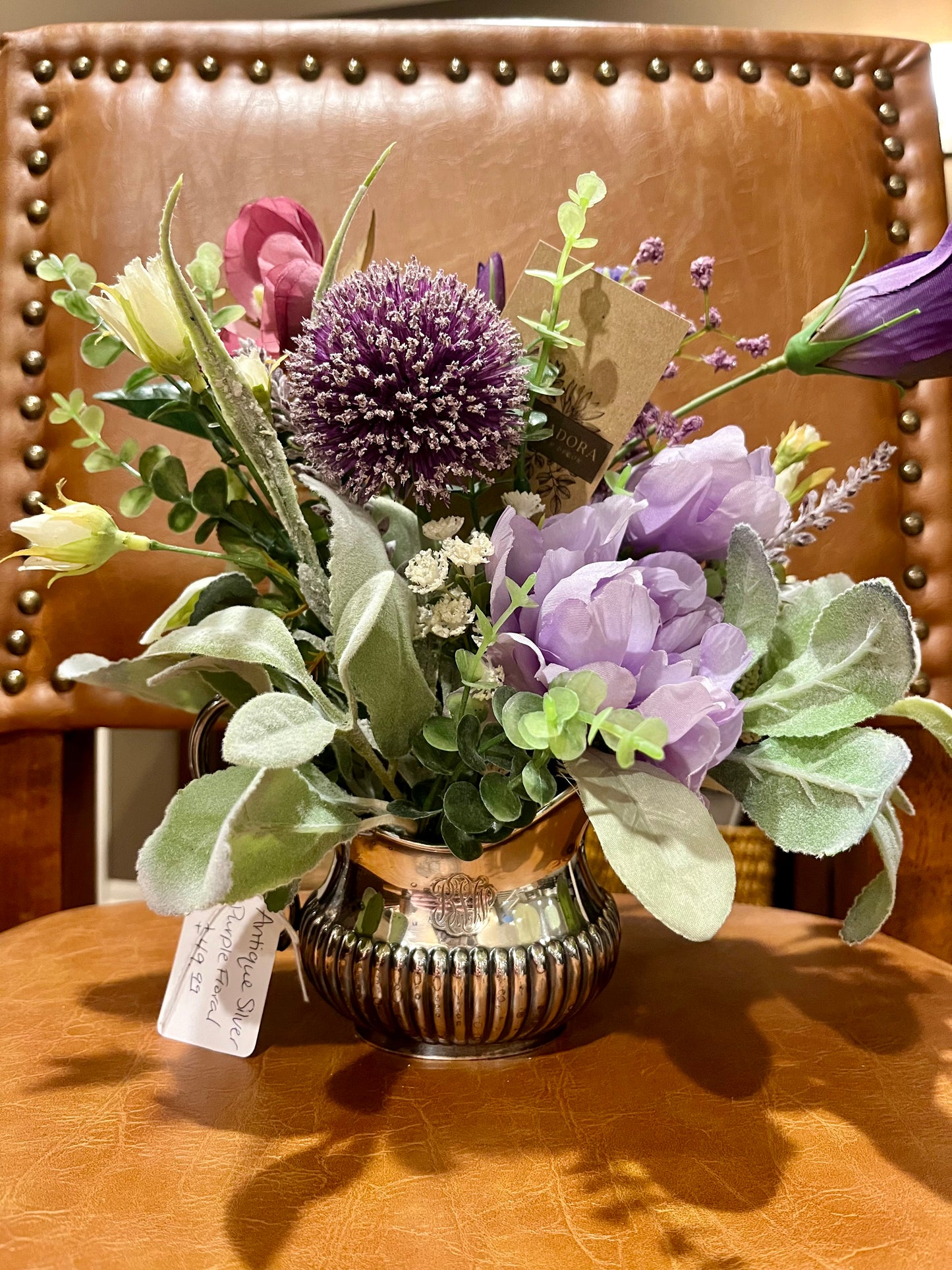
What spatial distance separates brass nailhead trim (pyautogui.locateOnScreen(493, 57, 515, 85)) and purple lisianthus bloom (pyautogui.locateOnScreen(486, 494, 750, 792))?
467mm

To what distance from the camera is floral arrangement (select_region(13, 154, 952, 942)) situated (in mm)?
344

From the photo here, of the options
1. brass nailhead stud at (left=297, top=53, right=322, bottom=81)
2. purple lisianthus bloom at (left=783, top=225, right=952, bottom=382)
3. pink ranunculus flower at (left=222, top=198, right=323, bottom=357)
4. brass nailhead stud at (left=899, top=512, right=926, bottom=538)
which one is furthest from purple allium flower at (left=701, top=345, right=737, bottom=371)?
brass nailhead stud at (left=297, top=53, right=322, bottom=81)

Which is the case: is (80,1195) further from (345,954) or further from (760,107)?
(760,107)

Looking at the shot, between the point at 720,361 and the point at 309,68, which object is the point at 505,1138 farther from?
the point at 309,68

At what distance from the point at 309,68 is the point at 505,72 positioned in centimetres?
14

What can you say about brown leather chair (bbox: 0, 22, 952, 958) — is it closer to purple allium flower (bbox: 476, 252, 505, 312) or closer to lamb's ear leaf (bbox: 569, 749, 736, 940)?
purple allium flower (bbox: 476, 252, 505, 312)

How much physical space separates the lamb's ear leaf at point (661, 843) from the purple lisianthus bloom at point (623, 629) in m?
0.02

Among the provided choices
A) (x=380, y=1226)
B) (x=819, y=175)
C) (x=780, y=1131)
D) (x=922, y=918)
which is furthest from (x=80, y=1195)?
(x=819, y=175)

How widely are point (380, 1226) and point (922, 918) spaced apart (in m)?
0.53

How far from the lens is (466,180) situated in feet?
2.35

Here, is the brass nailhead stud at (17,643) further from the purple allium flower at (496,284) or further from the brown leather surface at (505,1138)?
the purple allium flower at (496,284)

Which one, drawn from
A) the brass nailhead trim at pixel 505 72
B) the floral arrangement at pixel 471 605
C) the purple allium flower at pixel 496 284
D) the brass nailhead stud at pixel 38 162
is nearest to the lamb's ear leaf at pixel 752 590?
the floral arrangement at pixel 471 605

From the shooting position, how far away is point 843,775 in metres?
0.37

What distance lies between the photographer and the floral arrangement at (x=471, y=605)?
1.13 feet
